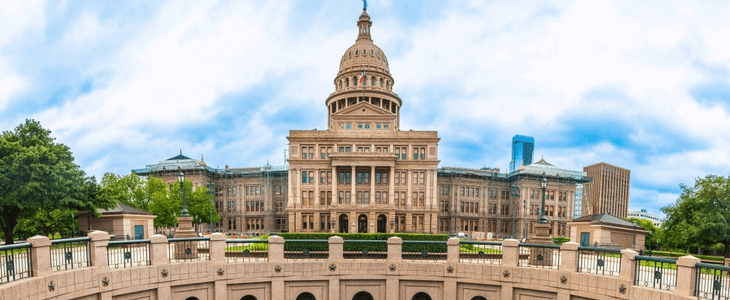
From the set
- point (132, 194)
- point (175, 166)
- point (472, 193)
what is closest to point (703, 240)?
point (472, 193)

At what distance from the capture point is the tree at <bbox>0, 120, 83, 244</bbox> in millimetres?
22406

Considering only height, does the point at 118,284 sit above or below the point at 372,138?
below

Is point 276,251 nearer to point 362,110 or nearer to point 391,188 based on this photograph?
point 391,188

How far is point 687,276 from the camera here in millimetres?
9977

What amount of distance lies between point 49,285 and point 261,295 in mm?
6941

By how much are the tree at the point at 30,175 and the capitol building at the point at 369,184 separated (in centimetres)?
3235

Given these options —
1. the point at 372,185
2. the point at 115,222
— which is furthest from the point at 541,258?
the point at 372,185

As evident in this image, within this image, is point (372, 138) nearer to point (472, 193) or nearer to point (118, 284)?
point (472, 193)

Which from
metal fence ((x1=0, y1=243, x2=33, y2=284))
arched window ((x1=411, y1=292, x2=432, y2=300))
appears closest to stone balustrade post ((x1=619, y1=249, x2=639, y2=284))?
arched window ((x1=411, y1=292, x2=432, y2=300))

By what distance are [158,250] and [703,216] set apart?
39736 millimetres

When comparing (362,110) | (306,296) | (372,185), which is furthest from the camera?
(362,110)

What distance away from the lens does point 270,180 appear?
220ft

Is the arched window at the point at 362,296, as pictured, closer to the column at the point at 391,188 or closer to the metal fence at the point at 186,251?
the metal fence at the point at 186,251

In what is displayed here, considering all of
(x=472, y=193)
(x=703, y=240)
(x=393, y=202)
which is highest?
(x=472, y=193)
